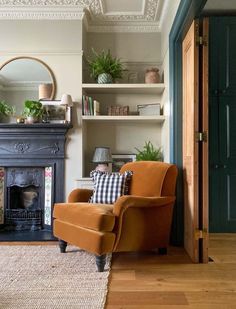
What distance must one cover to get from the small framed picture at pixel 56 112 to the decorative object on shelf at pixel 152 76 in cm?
102

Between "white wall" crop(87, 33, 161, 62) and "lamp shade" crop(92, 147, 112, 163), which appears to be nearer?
"lamp shade" crop(92, 147, 112, 163)

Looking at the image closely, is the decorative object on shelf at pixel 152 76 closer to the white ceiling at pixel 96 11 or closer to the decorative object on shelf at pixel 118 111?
the decorative object on shelf at pixel 118 111

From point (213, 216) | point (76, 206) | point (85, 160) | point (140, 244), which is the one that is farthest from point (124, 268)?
point (85, 160)

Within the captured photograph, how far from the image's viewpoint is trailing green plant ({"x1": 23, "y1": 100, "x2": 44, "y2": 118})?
3611 millimetres

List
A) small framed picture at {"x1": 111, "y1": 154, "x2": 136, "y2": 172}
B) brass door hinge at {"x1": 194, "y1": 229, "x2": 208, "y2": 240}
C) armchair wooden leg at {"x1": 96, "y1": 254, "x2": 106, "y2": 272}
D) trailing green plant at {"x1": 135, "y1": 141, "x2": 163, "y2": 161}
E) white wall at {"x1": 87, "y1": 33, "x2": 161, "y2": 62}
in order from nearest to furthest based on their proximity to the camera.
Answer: armchair wooden leg at {"x1": 96, "y1": 254, "x2": 106, "y2": 272} < brass door hinge at {"x1": 194, "y1": 229, "x2": 208, "y2": 240} < trailing green plant at {"x1": 135, "y1": 141, "x2": 163, "y2": 161} < small framed picture at {"x1": 111, "y1": 154, "x2": 136, "y2": 172} < white wall at {"x1": 87, "y1": 33, "x2": 161, "y2": 62}

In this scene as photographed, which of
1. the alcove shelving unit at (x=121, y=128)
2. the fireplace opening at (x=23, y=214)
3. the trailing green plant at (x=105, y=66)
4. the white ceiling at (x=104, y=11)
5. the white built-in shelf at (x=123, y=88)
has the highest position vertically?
the white ceiling at (x=104, y=11)

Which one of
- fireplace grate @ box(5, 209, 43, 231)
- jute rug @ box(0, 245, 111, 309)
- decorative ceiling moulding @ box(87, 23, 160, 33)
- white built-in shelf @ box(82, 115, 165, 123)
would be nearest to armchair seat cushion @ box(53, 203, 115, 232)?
jute rug @ box(0, 245, 111, 309)

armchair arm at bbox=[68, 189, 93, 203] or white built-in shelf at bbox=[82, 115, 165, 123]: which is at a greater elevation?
white built-in shelf at bbox=[82, 115, 165, 123]

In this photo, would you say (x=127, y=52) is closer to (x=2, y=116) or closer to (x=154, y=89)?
(x=154, y=89)

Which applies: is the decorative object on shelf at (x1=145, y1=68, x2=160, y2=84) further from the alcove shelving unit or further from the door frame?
the door frame

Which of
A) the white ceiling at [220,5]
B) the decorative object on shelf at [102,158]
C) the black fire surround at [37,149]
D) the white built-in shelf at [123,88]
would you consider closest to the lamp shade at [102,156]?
the decorative object on shelf at [102,158]

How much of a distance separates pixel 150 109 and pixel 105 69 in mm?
729

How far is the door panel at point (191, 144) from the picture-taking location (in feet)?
8.65

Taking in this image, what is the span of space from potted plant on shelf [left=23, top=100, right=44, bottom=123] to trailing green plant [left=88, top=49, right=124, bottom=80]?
0.78 m
